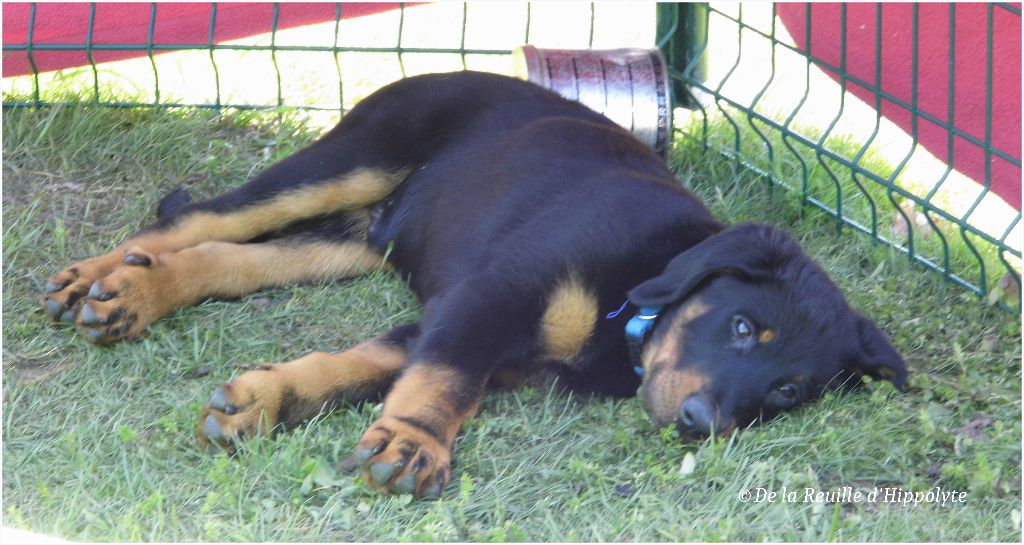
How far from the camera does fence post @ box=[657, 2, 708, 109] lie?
5.37 metres

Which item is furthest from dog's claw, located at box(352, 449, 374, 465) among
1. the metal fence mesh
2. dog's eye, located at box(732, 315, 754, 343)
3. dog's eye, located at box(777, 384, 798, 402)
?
the metal fence mesh

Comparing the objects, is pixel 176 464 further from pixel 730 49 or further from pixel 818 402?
pixel 730 49

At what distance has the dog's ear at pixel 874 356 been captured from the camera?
11.3ft

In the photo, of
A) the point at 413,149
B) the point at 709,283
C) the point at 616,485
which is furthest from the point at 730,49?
the point at 616,485

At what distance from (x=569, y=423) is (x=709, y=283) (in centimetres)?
57

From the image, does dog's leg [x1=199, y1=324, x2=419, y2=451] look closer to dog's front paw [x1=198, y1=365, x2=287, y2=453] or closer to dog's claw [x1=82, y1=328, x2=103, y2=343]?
dog's front paw [x1=198, y1=365, x2=287, y2=453]

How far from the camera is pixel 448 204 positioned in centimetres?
404

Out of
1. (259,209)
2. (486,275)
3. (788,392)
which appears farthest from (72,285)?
(788,392)

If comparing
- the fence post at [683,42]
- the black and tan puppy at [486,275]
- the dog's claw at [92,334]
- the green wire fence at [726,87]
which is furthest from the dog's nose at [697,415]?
the fence post at [683,42]

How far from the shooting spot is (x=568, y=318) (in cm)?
336

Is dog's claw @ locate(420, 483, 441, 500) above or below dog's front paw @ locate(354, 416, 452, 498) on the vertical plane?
below

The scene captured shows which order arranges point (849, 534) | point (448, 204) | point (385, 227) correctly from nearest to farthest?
point (849, 534) < point (448, 204) < point (385, 227)

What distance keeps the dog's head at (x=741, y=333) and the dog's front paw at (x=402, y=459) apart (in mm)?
662

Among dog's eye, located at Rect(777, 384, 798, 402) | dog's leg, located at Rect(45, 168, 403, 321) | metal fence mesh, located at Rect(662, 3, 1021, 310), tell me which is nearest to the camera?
dog's eye, located at Rect(777, 384, 798, 402)
